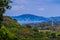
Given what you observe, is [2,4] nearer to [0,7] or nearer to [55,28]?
[0,7]

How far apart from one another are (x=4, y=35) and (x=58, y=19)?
28.3m

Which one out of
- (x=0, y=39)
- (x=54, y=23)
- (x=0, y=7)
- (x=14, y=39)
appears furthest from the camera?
(x=54, y=23)

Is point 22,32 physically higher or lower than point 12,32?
lower

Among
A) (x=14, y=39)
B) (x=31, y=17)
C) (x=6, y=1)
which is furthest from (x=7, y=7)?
(x=31, y=17)

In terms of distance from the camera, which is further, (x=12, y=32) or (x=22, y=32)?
(x=22, y=32)

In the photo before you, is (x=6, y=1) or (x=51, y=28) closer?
(x=6, y=1)

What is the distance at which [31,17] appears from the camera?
44.9 m

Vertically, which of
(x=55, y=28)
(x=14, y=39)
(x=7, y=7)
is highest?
(x=7, y=7)

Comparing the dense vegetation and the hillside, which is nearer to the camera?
the dense vegetation

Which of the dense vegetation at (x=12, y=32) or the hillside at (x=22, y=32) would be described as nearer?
the dense vegetation at (x=12, y=32)

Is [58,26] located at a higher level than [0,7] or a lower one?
lower

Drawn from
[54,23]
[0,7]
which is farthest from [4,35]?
[54,23]

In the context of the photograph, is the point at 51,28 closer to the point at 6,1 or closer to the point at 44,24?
the point at 44,24

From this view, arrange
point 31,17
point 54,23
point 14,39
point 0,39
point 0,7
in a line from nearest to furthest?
point 0,39
point 14,39
point 0,7
point 31,17
point 54,23
